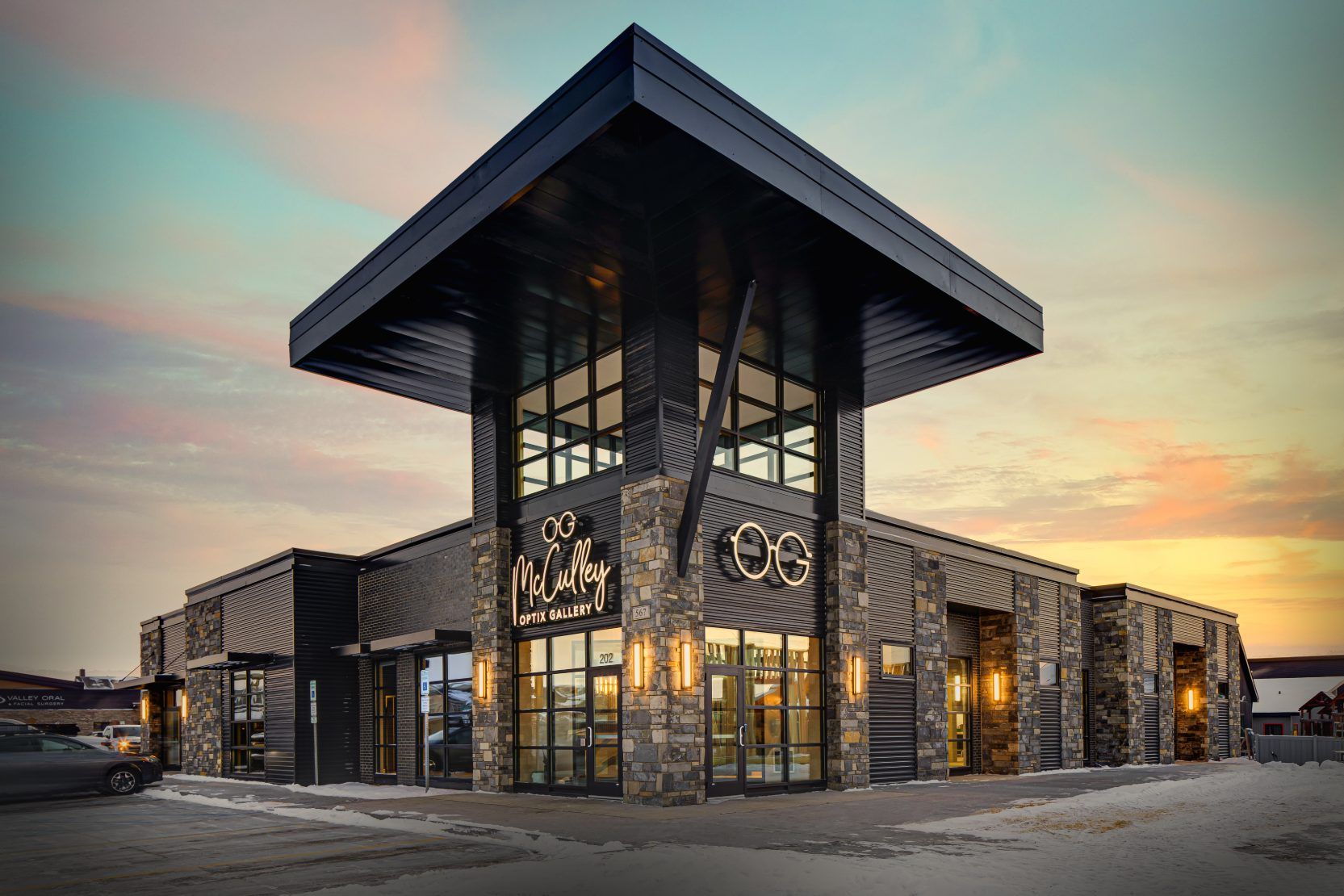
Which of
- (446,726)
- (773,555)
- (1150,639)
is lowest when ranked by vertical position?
(446,726)

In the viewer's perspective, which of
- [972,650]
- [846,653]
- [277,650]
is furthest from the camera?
[972,650]

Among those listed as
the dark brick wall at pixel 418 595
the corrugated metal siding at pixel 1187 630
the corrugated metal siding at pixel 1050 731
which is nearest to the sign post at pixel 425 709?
the dark brick wall at pixel 418 595

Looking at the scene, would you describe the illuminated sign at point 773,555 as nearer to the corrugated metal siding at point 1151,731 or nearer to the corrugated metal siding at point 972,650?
the corrugated metal siding at point 972,650

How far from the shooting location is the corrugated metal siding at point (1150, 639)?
31719mm

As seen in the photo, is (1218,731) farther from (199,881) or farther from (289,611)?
(199,881)

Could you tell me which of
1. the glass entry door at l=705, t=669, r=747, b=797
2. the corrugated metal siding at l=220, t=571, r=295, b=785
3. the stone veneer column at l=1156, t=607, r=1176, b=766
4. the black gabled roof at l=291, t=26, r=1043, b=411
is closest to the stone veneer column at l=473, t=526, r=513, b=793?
the black gabled roof at l=291, t=26, r=1043, b=411

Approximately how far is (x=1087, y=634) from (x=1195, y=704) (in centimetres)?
724

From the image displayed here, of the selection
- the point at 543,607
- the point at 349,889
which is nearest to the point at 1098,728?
the point at 543,607

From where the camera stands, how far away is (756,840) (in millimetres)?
11953

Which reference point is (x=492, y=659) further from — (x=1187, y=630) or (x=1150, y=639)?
(x=1187, y=630)

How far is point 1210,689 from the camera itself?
35438 millimetres

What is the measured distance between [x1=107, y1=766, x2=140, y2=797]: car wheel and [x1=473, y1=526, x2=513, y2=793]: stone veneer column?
6.89 metres

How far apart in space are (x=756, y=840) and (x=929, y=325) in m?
9.37

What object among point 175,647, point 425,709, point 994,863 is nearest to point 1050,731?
point 425,709
